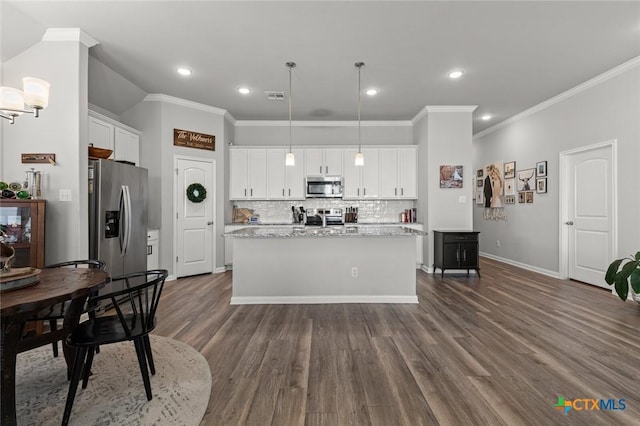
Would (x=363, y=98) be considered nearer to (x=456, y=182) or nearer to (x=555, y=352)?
(x=456, y=182)

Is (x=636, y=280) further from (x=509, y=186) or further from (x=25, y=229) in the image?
(x=25, y=229)

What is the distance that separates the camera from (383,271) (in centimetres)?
378

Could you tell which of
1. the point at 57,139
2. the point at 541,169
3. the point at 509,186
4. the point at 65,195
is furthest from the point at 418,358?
the point at 509,186

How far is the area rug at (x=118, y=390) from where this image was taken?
67.4 inches

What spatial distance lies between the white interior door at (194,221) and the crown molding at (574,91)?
243 inches

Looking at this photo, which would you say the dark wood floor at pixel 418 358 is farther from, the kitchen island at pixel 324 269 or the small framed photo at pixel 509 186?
the small framed photo at pixel 509 186

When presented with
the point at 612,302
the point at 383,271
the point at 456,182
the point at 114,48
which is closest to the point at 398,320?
the point at 383,271

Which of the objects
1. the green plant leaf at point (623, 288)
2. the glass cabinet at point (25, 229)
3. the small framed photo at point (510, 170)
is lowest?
the green plant leaf at point (623, 288)

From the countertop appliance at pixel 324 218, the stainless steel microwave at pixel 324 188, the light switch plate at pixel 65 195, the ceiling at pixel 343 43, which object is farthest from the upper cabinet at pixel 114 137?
the countertop appliance at pixel 324 218

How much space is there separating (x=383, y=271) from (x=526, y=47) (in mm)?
3199

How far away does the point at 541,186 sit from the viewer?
539 cm

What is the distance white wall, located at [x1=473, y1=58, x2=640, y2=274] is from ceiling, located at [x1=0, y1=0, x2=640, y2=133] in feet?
1.14

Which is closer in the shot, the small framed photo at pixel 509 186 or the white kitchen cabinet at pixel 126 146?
the white kitchen cabinet at pixel 126 146

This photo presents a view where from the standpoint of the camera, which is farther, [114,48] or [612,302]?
[612,302]
